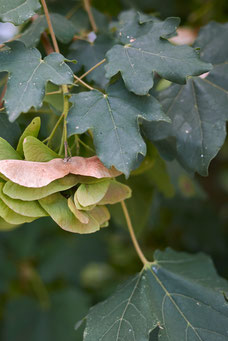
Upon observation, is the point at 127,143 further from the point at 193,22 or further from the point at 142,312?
the point at 193,22

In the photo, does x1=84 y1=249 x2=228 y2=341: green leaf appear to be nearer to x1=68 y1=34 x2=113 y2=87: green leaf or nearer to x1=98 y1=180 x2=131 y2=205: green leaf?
x1=98 y1=180 x2=131 y2=205: green leaf

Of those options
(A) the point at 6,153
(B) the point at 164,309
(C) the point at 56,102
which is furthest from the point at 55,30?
(B) the point at 164,309

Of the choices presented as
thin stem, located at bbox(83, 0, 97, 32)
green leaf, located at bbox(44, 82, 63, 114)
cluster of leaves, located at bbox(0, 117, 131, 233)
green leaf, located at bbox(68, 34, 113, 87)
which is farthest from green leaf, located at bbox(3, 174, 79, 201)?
thin stem, located at bbox(83, 0, 97, 32)

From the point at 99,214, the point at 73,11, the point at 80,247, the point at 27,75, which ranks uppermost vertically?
the point at 27,75

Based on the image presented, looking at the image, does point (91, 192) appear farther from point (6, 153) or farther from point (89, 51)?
point (89, 51)

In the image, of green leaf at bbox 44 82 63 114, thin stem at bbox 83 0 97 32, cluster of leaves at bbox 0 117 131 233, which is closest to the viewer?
cluster of leaves at bbox 0 117 131 233

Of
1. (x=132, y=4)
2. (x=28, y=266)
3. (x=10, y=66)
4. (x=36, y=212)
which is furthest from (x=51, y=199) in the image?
(x=28, y=266)
